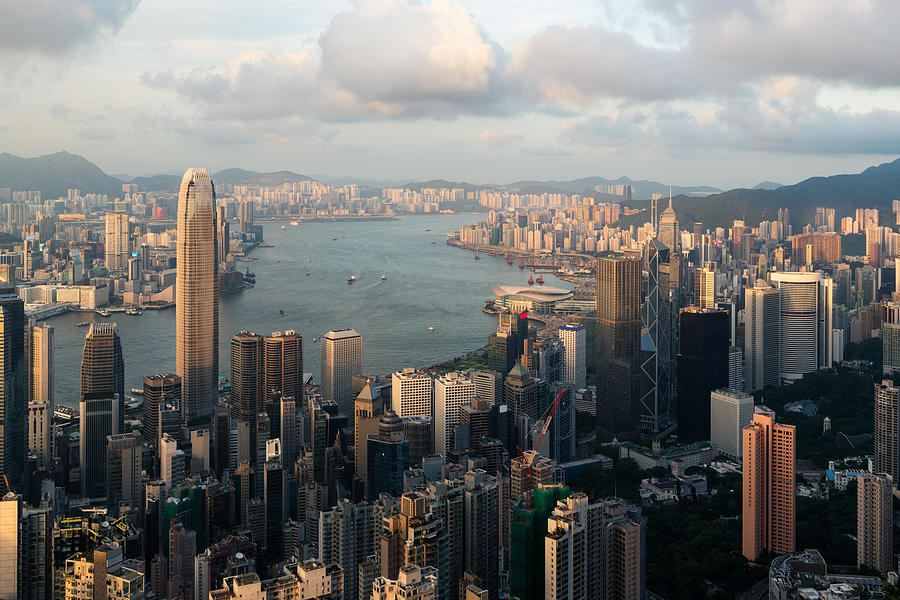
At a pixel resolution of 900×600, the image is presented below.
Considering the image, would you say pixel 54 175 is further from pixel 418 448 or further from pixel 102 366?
pixel 418 448

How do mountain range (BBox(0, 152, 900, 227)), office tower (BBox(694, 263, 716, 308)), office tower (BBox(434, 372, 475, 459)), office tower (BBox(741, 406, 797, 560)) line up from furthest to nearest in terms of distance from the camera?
mountain range (BBox(0, 152, 900, 227)), office tower (BBox(694, 263, 716, 308)), office tower (BBox(434, 372, 475, 459)), office tower (BBox(741, 406, 797, 560))

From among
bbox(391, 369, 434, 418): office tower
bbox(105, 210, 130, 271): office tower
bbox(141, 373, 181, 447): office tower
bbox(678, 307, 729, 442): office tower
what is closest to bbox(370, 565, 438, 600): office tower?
bbox(141, 373, 181, 447): office tower

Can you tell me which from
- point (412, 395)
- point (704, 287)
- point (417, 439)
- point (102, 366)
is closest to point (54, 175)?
point (102, 366)

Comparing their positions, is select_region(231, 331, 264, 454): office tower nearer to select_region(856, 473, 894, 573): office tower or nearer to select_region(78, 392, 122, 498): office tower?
select_region(78, 392, 122, 498): office tower

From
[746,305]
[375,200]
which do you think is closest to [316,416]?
[746,305]

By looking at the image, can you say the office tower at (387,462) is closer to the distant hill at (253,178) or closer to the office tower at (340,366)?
the office tower at (340,366)

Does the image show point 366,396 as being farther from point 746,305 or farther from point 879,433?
point 746,305

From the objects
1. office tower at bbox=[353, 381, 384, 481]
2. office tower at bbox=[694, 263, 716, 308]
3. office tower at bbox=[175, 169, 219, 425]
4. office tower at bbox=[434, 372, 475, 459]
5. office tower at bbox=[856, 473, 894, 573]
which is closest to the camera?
office tower at bbox=[856, 473, 894, 573]
